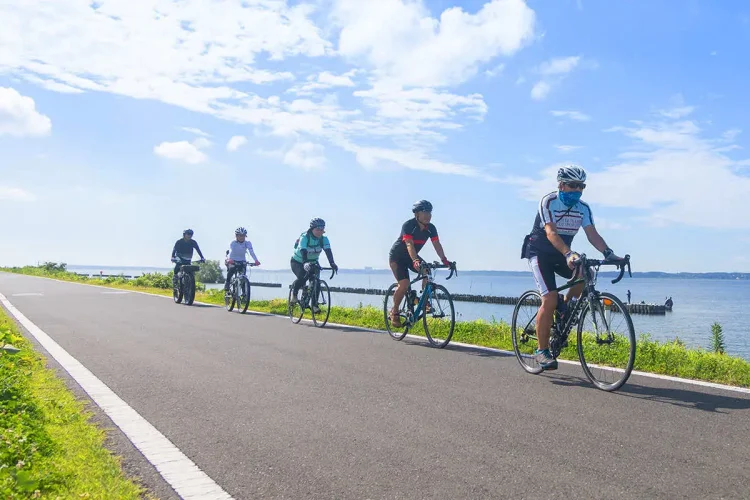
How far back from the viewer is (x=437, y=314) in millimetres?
9523

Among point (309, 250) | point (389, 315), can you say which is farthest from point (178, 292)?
point (389, 315)

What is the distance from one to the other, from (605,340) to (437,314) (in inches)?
138

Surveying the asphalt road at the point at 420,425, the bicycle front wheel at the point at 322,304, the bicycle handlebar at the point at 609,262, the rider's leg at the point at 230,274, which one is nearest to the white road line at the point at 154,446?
the asphalt road at the point at 420,425

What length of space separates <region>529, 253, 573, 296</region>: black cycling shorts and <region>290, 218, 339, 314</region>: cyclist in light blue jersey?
634 cm

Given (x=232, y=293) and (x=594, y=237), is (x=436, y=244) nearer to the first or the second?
(x=594, y=237)

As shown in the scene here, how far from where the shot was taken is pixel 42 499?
3.09 meters

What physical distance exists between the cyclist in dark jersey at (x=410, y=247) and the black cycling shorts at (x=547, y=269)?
2.80 m

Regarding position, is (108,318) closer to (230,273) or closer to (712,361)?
(230,273)

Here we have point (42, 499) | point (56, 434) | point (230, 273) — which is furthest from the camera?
point (230, 273)

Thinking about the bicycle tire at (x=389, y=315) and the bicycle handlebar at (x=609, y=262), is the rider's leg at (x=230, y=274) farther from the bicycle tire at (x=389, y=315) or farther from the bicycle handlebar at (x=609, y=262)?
the bicycle handlebar at (x=609, y=262)

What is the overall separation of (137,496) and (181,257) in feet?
53.2

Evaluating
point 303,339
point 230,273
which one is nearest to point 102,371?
point 303,339

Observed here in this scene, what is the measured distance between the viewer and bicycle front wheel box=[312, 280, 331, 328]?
12.6 meters

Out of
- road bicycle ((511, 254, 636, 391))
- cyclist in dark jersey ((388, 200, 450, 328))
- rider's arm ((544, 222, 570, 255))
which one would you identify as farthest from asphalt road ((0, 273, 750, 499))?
cyclist in dark jersey ((388, 200, 450, 328))
